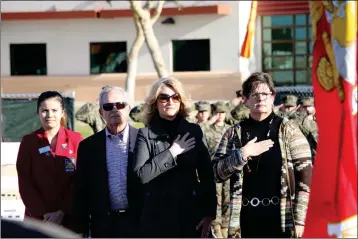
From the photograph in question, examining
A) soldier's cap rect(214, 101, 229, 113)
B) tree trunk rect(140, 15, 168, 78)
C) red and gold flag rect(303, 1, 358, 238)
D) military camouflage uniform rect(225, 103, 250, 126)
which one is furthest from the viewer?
tree trunk rect(140, 15, 168, 78)

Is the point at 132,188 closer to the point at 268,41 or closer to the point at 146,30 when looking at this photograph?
the point at 146,30

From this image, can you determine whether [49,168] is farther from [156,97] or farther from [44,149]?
[156,97]

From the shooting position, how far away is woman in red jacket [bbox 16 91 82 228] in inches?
288

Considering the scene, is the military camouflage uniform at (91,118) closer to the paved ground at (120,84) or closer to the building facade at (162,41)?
the paved ground at (120,84)

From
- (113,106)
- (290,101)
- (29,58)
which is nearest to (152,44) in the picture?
(29,58)

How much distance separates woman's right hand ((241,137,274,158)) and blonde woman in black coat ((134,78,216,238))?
1.84 feet

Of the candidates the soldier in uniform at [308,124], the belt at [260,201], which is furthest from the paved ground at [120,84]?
the belt at [260,201]

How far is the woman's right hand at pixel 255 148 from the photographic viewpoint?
6.12 metres

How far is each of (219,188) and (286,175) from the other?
227 inches

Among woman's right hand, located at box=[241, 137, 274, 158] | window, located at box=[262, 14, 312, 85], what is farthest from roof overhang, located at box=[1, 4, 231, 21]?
woman's right hand, located at box=[241, 137, 274, 158]

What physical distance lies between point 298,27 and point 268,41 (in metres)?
1.13

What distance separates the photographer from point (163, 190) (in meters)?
6.61

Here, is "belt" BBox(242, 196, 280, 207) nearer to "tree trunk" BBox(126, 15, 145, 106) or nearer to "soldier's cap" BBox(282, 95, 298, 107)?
"soldier's cap" BBox(282, 95, 298, 107)

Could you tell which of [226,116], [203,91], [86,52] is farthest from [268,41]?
[226,116]
